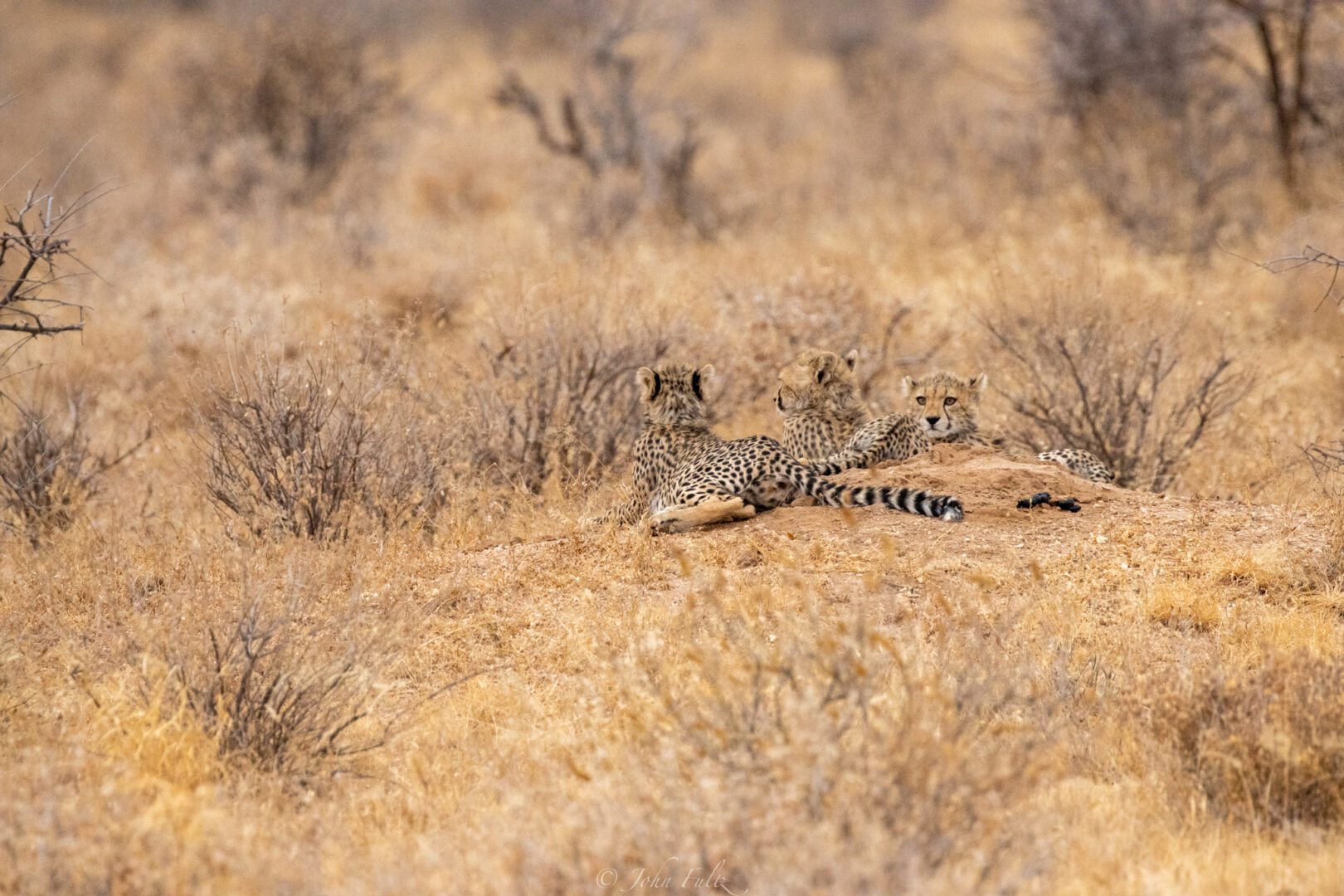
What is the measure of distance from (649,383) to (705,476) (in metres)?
0.97

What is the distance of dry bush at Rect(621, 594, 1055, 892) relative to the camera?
3795mm

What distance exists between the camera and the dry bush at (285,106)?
1886cm

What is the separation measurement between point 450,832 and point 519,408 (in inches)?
192

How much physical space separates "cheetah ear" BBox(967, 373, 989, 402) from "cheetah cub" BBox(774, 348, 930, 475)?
0.35 metres

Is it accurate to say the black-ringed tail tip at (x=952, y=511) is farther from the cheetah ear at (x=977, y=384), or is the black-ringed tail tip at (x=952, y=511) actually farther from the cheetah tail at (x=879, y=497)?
the cheetah ear at (x=977, y=384)

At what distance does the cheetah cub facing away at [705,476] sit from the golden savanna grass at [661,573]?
0.12 m

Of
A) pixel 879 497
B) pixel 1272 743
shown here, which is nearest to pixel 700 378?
pixel 879 497

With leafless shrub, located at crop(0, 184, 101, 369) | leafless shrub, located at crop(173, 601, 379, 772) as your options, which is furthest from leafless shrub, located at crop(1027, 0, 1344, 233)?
leafless shrub, located at crop(173, 601, 379, 772)

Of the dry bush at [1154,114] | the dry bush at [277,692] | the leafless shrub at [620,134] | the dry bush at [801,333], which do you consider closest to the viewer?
the dry bush at [277,692]

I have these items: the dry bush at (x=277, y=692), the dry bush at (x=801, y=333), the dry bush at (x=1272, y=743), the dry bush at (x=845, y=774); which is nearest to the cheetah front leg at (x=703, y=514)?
the dry bush at (x=277, y=692)

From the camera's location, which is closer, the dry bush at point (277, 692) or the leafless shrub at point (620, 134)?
the dry bush at point (277, 692)

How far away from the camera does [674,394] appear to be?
8406 millimetres

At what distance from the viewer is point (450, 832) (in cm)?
472

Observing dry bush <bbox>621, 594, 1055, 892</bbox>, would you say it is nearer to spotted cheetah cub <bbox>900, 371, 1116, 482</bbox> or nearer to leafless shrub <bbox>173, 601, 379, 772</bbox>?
leafless shrub <bbox>173, 601, 379, 772</bbox>
